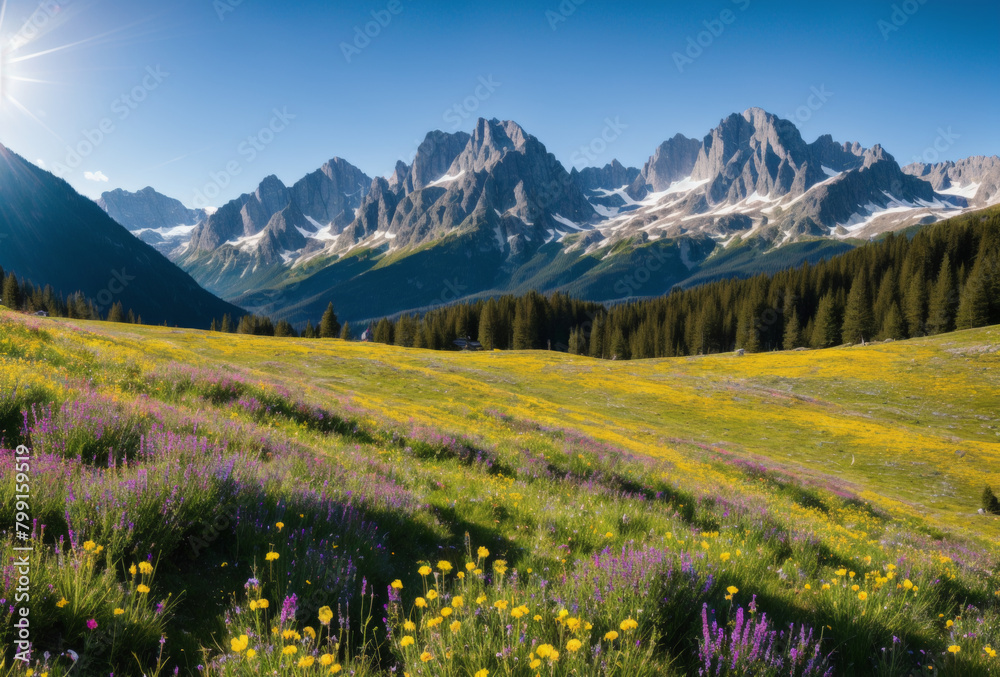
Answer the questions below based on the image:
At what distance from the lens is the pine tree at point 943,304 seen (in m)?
79.8

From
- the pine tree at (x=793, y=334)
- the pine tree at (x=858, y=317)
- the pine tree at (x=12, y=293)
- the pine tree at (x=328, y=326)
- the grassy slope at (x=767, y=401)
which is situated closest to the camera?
the grassy slope at (x=767, y=401)

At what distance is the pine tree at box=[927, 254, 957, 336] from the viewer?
79.8 metres

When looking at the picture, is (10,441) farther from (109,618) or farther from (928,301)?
(928,301)

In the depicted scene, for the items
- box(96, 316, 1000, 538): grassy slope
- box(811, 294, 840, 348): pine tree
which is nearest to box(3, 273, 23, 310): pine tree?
box(96, 316, 1000, 538): grassy slope

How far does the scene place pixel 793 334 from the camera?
96750mm

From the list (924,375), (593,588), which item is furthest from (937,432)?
(593,588)

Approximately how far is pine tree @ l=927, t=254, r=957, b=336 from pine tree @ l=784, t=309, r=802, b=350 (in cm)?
2086

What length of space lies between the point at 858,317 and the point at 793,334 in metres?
11.8

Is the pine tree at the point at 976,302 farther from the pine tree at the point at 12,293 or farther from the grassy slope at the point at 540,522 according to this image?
the pine tree at the point at 12,293

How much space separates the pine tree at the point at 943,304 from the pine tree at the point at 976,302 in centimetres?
424

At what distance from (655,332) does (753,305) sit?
23.1 meters

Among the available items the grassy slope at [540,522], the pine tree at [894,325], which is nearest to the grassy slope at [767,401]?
the grassy slope at [540,522]

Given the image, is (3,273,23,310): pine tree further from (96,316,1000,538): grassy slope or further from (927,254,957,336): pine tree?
(927,254,957,336): pine tree

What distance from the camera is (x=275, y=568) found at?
351 cm
